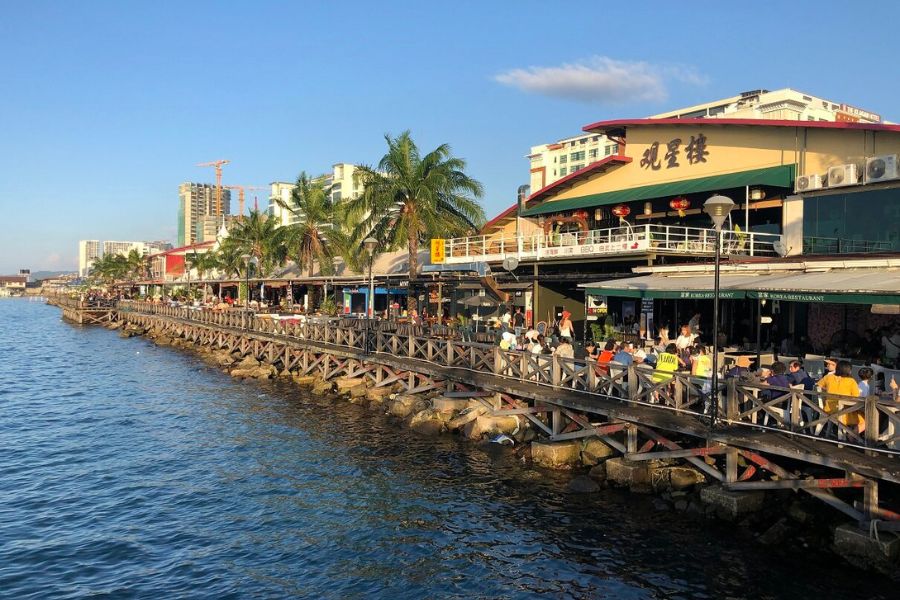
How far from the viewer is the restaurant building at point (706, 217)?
19.2m

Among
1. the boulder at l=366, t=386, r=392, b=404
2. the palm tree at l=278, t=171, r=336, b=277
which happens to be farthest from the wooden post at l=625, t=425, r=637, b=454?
the palm tree at l=278, t=171, r=336, b=277

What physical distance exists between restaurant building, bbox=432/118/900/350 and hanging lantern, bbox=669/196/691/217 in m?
0.06

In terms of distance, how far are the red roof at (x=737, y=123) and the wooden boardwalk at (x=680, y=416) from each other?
1219 cm

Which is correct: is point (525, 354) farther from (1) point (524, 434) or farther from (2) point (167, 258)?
(2) point (167, 258)

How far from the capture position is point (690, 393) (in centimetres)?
1351

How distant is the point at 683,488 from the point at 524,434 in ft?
17.2

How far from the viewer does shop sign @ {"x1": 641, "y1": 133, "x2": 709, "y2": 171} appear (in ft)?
83.6

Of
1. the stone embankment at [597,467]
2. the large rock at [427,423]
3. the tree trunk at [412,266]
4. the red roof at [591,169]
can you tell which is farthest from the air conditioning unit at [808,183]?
the tree trunk at [412,266]

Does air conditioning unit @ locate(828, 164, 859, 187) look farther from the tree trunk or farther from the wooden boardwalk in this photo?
the tree trunk

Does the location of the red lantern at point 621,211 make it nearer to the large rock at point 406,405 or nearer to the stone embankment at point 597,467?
the stone embankment at point 597,467

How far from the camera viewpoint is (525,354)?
1797 centimetres

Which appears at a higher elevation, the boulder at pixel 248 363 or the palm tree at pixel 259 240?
the palm tree at pixel 259 240

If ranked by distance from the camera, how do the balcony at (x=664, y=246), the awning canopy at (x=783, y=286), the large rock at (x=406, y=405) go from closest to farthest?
the awning canopy at (x=783, y=286) < the large rock at (x=406, y=405) < the balcony at (x=664, y=246)

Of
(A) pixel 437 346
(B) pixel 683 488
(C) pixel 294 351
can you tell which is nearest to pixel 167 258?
(C) pixel 294 351
